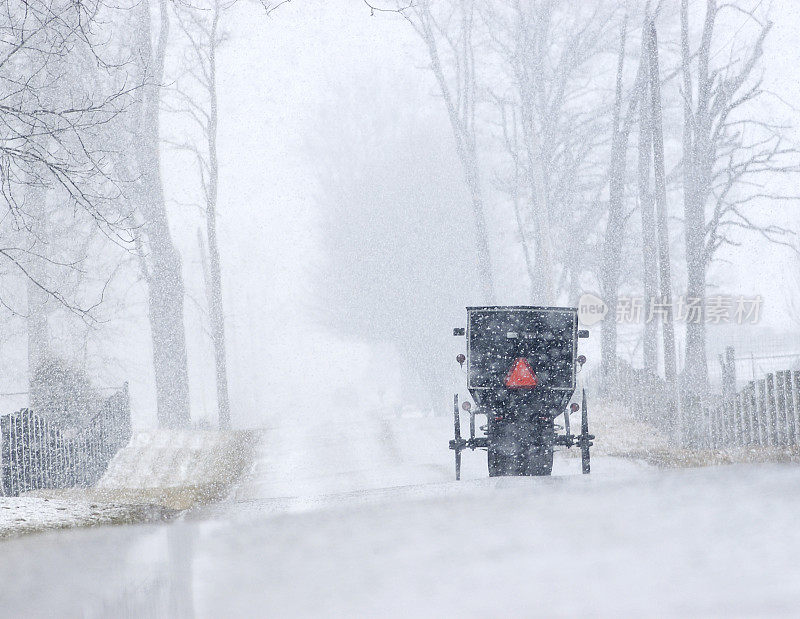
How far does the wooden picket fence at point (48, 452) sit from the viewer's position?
13977 mm

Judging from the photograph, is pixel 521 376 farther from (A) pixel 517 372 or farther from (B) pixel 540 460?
(B) pixel 540 460

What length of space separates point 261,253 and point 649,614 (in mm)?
77280

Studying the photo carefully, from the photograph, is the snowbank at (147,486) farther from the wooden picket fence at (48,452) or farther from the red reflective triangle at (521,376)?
the red reflective triangle at (521,376)

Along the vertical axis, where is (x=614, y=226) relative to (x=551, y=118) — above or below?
below

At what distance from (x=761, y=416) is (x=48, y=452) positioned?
470 inches

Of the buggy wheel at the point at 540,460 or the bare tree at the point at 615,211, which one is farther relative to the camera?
the bare tree at the point at 615,211

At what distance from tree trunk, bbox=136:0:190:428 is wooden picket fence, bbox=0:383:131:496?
10576mm

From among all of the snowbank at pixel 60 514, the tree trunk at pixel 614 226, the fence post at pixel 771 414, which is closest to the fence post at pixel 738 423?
the fence post at pixel 771 414

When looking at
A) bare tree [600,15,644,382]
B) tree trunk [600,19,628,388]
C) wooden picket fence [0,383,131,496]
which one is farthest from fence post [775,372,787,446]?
wooden picket fence [0,383,131,496]

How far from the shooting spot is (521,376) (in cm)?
1183

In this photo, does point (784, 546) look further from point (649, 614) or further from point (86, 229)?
point (86, 229)

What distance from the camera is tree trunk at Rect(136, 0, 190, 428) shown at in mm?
30000

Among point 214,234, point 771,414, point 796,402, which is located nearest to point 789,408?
point 796,402

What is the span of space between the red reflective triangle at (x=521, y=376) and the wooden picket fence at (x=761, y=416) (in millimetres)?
4757
